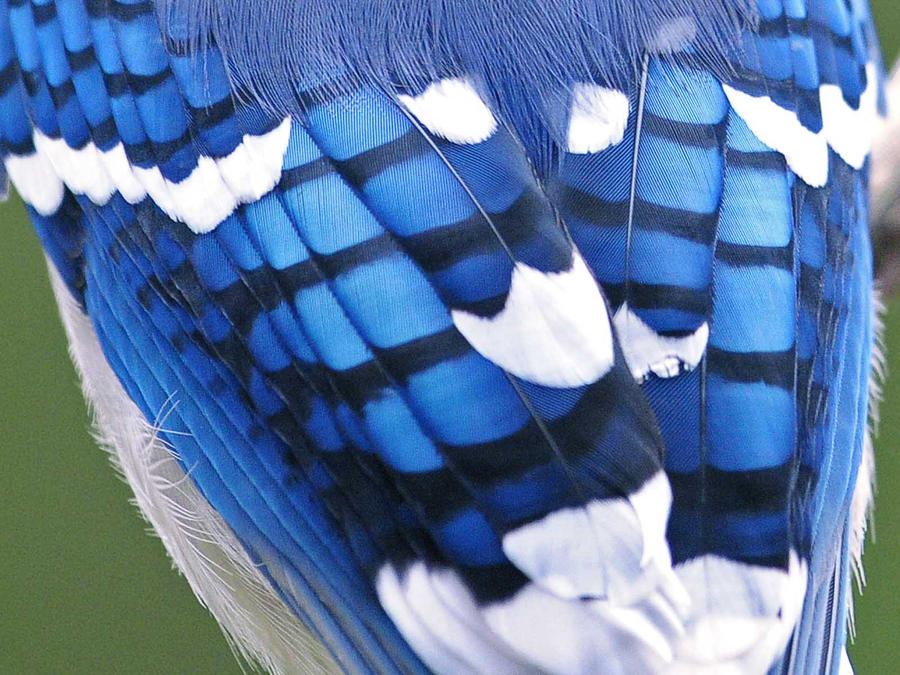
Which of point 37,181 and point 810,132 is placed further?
point 37,181

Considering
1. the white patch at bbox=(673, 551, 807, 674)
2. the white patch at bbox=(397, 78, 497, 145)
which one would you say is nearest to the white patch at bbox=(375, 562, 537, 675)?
the white patch at bbox=(673, 551, 807, 674)

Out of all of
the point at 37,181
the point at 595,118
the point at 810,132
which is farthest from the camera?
the point at 37,181

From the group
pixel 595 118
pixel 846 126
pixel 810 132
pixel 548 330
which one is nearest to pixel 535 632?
pixel 548 330

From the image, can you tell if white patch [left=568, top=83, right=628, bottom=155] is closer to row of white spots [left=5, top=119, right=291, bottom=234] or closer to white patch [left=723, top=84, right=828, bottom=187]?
white patch [left=723, top=84, right=828, bottom=187]

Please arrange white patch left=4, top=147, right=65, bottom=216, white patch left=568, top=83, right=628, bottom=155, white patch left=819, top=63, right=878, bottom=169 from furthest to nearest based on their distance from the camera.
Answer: white patch left=4, top=147, right=65, bottom=216, white patch left=819, top=63, right=878, bottom=169, white patch left=568, top=83, right=628, bottom=155

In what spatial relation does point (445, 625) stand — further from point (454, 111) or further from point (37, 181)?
point (37, 181)

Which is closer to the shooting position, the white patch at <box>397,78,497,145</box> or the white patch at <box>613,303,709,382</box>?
the white patch at <box>613,303,709,382</box>

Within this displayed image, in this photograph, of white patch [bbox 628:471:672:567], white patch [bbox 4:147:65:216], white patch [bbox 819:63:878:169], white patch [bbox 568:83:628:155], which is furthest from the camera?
Answer: white patch [bbox 4:147:65:216]

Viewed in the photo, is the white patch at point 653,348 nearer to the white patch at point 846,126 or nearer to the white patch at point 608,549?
the white patch at point 608,549
